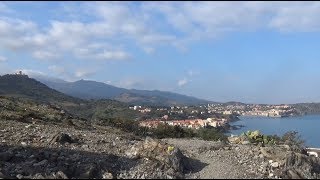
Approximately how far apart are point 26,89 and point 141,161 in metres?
95.0

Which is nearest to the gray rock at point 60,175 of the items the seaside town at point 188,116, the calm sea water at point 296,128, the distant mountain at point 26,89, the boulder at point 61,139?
the boulder at point 61,139

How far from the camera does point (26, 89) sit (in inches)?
4070

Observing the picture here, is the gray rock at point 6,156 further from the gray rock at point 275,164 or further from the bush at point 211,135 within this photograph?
the bush at point 211,135

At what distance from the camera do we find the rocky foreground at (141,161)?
39.1 feet

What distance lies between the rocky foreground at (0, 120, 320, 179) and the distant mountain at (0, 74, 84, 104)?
7933cm

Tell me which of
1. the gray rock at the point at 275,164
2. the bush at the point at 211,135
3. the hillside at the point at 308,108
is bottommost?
the bush at the point at 211,135

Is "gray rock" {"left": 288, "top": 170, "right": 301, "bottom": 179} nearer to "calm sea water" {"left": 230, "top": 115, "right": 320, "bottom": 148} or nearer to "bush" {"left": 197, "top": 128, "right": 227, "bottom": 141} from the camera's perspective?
"bush" {"left": 197, "top": 128, "right": 227, "bottom": 141}

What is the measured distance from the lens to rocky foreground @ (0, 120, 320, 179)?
469 inches

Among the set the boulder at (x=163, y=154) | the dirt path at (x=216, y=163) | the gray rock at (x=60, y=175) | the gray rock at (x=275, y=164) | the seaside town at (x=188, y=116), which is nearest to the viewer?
the gray rock at (x=60, y=175)

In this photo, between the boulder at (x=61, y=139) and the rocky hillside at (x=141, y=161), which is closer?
the rocky hillside at (x=141, y=161)

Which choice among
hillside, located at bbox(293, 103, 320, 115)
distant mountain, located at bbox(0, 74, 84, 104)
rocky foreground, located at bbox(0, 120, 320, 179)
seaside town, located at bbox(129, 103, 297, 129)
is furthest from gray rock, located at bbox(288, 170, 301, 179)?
hillside, located at bbox(293, 103, 320, 115)

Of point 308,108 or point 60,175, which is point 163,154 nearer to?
point 60,175

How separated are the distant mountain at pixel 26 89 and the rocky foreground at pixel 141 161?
79.3 metres

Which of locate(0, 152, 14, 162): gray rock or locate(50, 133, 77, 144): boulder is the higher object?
locate(50, 133, 77, 144): boulder
